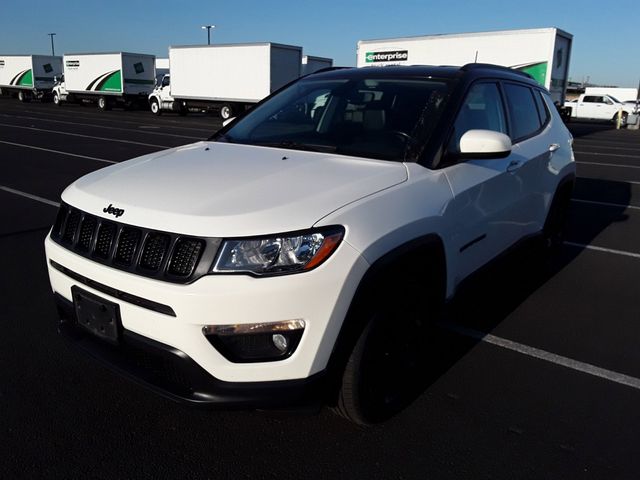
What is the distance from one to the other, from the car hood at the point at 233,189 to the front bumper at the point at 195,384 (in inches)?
19.9

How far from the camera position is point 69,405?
2812 millimetres

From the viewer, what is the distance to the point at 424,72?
3.52 m

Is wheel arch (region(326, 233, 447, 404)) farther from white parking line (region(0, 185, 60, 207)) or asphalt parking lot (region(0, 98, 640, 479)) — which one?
white parking line (region(0, 185, 60, 207))

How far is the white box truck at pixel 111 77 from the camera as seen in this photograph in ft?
110

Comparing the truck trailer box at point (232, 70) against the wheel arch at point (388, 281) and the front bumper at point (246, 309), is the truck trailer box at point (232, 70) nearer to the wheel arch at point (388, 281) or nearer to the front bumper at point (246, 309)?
the wheel arch at point (388, 281)

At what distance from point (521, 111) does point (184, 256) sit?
3096 mm

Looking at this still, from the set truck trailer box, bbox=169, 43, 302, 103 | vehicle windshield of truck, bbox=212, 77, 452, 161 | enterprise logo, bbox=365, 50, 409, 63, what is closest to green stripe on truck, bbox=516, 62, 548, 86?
enterprise logo, bbox=365, 50, 409, 63

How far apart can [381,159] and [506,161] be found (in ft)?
3.57

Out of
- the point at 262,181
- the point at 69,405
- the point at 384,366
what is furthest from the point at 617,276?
the point at 69,405

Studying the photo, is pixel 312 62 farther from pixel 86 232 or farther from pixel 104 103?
pixel 86 232

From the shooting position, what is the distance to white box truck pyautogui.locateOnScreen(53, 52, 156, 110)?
33656mm

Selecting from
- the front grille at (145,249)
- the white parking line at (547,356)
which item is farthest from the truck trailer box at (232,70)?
the front grille at (145,249)

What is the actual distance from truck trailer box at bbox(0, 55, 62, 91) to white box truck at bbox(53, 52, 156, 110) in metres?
6.89

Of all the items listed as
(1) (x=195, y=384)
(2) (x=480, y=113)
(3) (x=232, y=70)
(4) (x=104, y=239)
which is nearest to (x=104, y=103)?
(3) (x=232, y=70)
